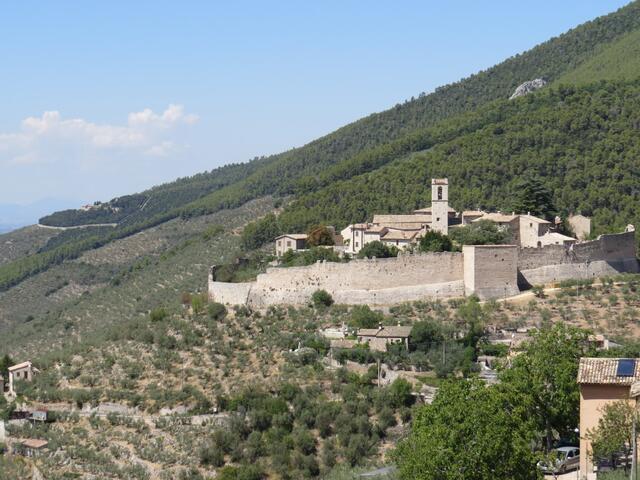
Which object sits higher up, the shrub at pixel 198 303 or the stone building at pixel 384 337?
the shrub at pixel 198 303

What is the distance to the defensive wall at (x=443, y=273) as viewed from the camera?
4156 cm

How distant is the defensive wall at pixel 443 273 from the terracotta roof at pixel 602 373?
1786 centimetres

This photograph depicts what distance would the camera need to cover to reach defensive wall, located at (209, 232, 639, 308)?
41562 mm

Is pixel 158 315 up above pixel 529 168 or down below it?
below

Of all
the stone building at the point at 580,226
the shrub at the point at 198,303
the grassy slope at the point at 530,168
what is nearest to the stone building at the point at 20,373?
the shrub at the point at 198,303

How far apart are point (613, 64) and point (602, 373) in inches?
2855

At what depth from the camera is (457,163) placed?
66.2 metres

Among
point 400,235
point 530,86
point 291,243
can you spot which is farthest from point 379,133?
point 400,235

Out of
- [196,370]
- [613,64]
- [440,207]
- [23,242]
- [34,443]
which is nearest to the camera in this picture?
[34,443]

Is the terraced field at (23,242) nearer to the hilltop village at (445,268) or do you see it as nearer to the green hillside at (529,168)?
the green hillside at (529,168)

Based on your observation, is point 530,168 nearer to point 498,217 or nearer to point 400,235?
point 498,217

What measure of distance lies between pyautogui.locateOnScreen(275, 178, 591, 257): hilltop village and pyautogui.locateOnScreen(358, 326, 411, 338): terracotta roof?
6.53 meters

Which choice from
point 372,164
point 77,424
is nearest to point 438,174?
point 372,164

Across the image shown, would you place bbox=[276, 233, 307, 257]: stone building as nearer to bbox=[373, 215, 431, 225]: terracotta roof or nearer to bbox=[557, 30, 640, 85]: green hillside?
bbox=[373, 215, 431, 225]: terracotta roof
